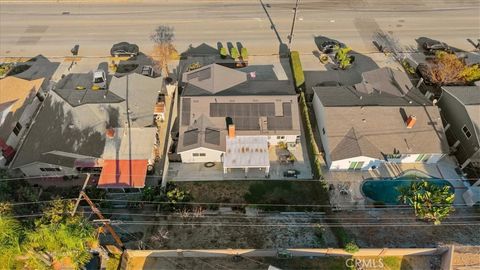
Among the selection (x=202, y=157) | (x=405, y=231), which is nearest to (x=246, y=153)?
(x=202, y=157)

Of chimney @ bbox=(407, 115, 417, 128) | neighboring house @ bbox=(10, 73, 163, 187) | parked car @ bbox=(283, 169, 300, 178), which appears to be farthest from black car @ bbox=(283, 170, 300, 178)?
neighboring house @ bbox=(10, 73, 163, 187)

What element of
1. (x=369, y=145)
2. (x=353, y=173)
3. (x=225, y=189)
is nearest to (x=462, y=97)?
(x=369, y=145)

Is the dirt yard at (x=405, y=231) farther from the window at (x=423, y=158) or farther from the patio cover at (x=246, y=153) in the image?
the patio cover at (x=246, y=153)

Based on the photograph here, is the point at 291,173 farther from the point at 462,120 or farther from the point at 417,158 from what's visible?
the point at 462,120

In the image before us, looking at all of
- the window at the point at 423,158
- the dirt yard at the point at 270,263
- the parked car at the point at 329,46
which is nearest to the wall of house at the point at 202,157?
the dirt yard at the point at 270,263

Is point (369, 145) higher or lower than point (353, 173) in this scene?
Answer: higher

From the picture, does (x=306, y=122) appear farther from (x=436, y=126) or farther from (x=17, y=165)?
(x=17, y=165)
